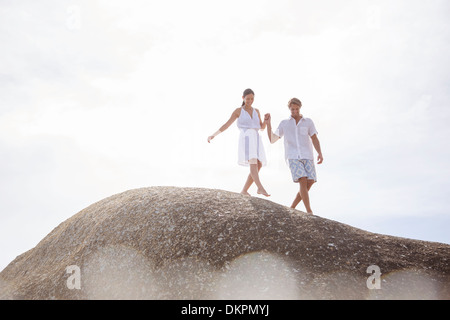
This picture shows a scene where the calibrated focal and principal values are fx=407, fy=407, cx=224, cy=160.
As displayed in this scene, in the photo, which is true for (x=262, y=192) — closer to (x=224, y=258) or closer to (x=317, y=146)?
(x=317, y=146)

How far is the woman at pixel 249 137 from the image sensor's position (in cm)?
1158

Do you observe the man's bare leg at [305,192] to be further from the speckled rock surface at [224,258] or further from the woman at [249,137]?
the speckled rock surface at [224,258]

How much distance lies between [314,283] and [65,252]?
579cm

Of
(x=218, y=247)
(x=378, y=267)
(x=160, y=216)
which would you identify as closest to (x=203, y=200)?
(x=160, y=216)

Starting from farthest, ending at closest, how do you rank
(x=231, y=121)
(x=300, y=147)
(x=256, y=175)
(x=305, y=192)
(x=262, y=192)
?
(x=231, y=121), (x=256, y=175), (x=262, y=192), (x=300, y=147), (x=305, y=192)

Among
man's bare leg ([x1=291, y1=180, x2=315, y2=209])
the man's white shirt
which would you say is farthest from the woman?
man's bare leg ([x1=291, y1=180, x2=315, y2=209])

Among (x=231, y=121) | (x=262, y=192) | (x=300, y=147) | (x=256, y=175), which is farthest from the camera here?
(x=231, y=121)

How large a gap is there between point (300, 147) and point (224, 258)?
15.4ft

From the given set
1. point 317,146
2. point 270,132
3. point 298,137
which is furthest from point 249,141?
point 317,146

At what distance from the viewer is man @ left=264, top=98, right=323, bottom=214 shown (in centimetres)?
1076

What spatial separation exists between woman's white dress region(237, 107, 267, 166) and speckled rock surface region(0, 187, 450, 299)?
2.12 m

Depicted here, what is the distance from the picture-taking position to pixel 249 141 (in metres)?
11.6
